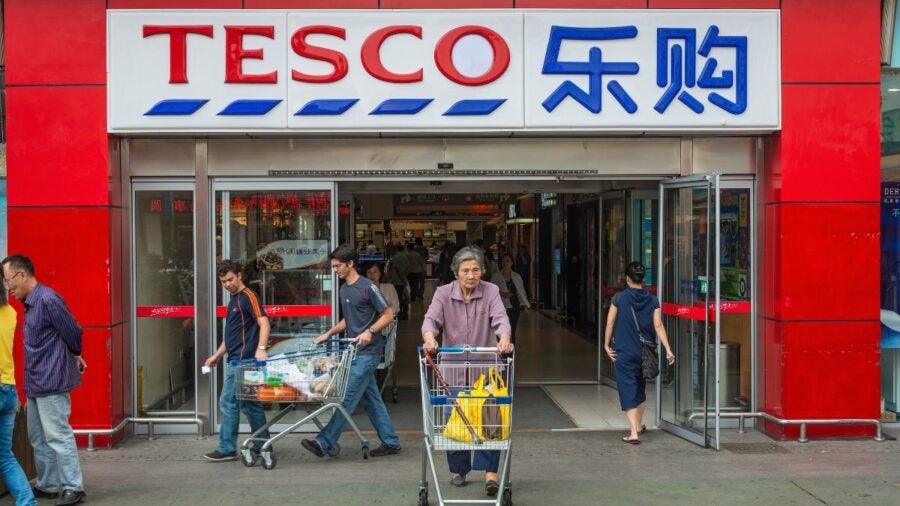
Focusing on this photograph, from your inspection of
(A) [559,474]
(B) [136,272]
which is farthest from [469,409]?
(B) [136,272]

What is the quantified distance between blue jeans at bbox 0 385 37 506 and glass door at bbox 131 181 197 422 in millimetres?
2770

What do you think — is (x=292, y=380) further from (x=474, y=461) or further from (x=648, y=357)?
(x=648, y=357)

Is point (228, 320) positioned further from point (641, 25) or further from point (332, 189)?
point (641, 25)

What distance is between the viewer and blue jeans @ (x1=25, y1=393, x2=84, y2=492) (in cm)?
630

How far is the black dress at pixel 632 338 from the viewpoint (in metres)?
8.33

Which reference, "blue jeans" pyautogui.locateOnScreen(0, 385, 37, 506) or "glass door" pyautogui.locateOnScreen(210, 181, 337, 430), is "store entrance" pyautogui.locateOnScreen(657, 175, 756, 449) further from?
"blue jeans" pyautogui.locateOnScreen(0, 385, 37, 506)

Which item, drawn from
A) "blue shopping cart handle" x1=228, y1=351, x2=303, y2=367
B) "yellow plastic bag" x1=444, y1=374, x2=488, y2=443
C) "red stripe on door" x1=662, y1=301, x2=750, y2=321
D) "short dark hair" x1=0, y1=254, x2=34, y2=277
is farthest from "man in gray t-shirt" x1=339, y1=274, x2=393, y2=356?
"red stripe on door" x1=662, y1=301, x2=750, y2=321

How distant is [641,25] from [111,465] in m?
5.93

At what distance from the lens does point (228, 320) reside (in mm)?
7523

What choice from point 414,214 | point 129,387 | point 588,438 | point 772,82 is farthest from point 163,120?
point 414,214

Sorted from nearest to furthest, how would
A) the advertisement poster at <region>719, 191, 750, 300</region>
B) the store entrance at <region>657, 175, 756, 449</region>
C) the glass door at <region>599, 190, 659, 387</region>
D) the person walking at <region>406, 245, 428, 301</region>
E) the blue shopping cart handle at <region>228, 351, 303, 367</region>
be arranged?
1. the blue shopping cart handle at <region>228, 351, 303, 367</region>
2. the store entrance at <region>657, 175, 756, 449</region>
3. the advertisement poster at <region>719, 191, 750, 300</region>
4. the glass door at <region>599, 190, 659, 387</region>
5. the person walking at <region>406, 245, 428, 301</region>

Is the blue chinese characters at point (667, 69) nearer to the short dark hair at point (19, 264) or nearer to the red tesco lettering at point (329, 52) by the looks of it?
the red tesco lettering at point (329, 52)

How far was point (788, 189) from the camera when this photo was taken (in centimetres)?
831

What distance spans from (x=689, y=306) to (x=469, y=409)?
375 cm
